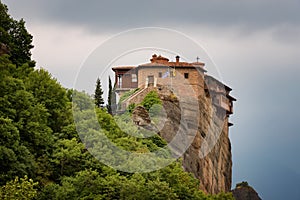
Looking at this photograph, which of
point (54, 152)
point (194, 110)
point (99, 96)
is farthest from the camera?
point (194, 110)

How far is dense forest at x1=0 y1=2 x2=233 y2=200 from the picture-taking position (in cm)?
5556

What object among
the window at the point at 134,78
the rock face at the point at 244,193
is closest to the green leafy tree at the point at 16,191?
the window at the point at 134,78

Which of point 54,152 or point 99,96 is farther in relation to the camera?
point 99,96

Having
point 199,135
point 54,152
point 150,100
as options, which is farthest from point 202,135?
point 54,152

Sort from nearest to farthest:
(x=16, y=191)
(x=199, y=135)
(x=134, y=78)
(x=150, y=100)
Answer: (x=16, y=191)
(x=150, y=100)
(x=199, y=135)
(x=134, y=78)

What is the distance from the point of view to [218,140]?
4341 inches

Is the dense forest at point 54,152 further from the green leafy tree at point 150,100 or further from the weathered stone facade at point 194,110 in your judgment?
the weathered stone facade at point 194,110

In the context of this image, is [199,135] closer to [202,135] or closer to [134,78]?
[202,135]

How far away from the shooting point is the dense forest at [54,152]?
182 feet

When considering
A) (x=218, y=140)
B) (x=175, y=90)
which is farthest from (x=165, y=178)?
(x=218, y=140)

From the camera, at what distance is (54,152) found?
63.0 metres

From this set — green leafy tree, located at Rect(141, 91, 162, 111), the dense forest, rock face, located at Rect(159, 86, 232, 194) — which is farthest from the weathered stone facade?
the dense forest

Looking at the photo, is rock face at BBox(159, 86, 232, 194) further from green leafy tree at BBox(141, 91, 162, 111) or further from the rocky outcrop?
green leafy tree at BBox(141, 91, 162, 111)

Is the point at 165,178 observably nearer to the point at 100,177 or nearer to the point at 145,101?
the point at 100,177
